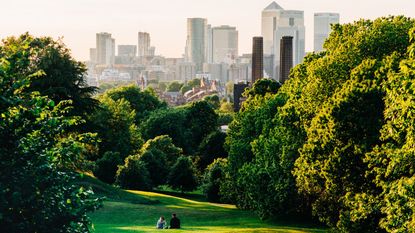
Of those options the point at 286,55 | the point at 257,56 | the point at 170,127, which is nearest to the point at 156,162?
the point at 170,127

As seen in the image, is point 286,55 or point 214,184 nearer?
point 214,184

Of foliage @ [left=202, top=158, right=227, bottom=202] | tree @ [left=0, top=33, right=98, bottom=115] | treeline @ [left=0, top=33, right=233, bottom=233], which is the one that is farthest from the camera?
foliage @ [left=202, top=158, right=227, bottom=202]

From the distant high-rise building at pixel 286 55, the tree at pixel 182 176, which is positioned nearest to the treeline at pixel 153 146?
the tree at pixel 182 176

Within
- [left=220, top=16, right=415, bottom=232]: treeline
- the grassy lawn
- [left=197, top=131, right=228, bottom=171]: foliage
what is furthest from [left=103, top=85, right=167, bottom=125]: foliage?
[left=220, top=16, right=415, bottom=232]: treeline

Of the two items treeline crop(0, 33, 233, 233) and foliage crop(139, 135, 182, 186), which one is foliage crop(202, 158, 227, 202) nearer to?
treeline crop(0, 33, 233, 233)

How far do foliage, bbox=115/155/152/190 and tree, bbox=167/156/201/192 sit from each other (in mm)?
2665

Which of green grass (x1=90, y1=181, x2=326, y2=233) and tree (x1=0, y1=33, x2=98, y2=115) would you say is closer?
green grass (x1=90, y1=181, x2=326, y2=233)

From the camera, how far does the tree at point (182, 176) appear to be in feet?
190

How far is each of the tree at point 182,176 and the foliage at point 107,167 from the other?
14.3ft

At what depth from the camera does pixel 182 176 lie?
5794 centimetres

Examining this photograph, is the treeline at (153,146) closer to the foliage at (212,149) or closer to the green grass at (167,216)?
the foliage at (212,149)

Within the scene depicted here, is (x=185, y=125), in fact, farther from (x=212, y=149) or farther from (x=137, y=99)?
(x=137, y=99)

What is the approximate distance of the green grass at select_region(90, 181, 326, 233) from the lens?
1267 inches

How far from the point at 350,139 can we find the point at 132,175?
2977 cm
